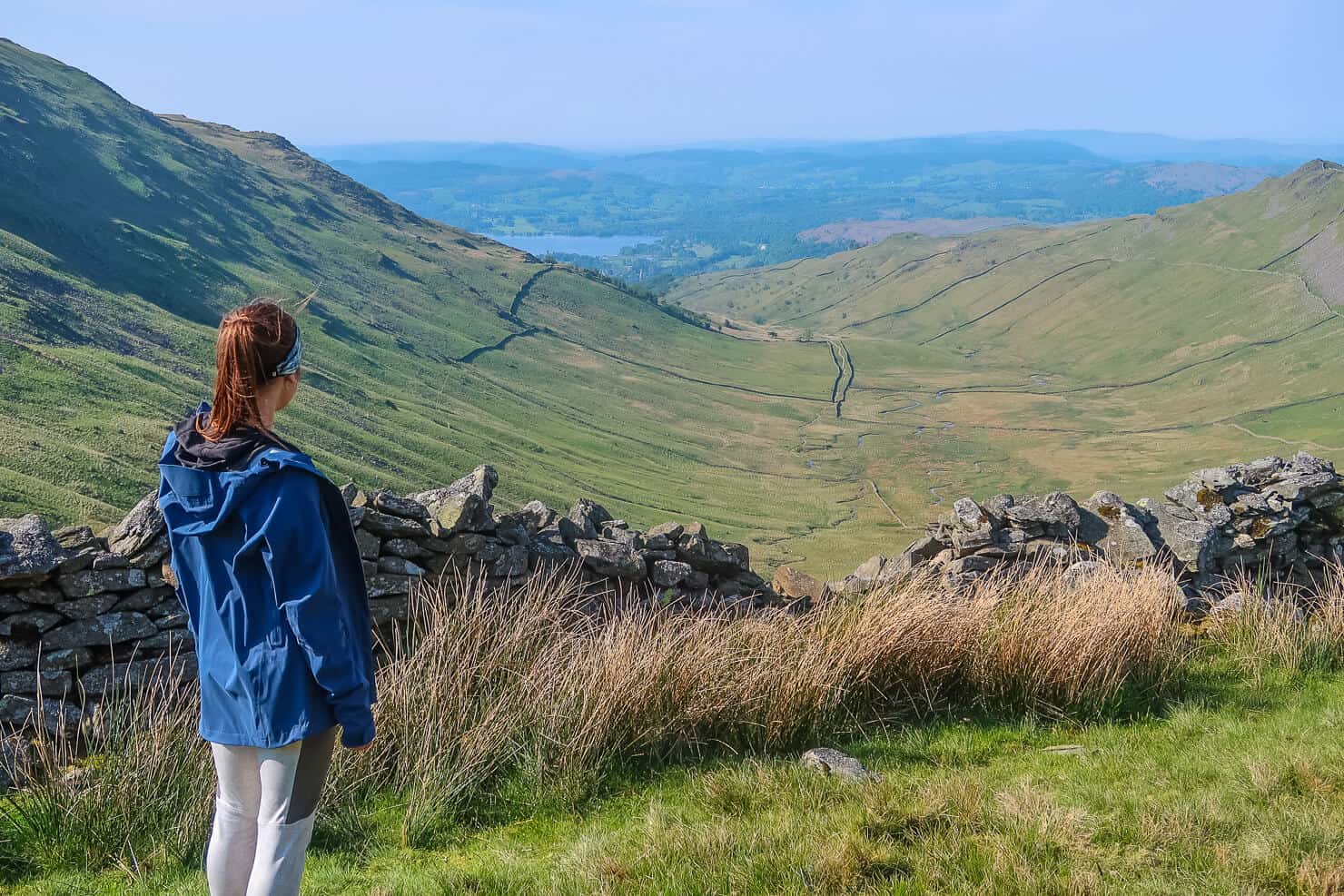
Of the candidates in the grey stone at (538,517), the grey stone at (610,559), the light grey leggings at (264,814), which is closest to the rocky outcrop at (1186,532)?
the grey stone at (610,559)

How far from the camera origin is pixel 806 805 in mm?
6082

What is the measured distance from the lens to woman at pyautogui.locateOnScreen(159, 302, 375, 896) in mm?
3990

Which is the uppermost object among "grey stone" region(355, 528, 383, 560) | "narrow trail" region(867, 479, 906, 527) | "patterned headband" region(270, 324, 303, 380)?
"patterned headband" region(270, 324, 303, 380)

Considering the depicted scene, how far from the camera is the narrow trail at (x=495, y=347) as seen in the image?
140375mm

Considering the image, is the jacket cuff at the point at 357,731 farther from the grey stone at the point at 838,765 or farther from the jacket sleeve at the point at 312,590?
the grey stone at the point at 838,765

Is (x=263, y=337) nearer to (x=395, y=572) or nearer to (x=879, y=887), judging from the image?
(x=879, y=887)

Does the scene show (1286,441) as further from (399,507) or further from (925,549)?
(399,507)

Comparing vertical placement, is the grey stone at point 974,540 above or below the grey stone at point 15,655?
below

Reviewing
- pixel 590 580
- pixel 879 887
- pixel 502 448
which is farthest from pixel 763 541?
pixel 879 887

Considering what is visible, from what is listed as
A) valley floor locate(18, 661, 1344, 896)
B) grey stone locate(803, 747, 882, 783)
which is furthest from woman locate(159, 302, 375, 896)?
grey stone locate(803, 747, 882, 783)

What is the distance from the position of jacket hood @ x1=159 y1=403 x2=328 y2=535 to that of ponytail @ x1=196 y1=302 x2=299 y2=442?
3.1 inches

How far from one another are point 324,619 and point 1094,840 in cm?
430

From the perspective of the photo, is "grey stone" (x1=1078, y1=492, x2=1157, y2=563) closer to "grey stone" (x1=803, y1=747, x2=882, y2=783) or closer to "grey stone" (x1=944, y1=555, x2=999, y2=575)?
"grey stone" (x1=944, y1=555, x2=999, y2=575)

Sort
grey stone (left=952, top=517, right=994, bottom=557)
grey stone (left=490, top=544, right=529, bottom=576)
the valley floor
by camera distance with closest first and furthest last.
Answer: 1. the valley floor
2. grey stone (left=490, top=544, right=529, bottom=576)
3. grey stone (left=952, top=517, right=994, bottom=557)
